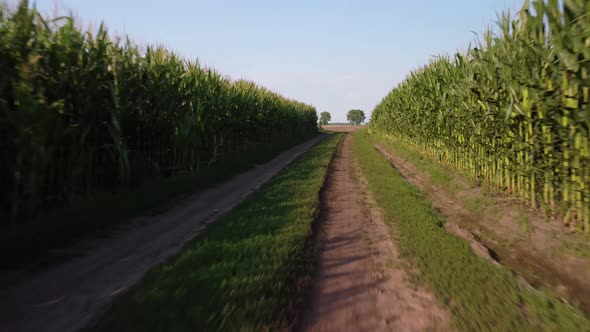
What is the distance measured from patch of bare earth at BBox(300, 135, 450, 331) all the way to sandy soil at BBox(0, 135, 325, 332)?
2045 millimetres

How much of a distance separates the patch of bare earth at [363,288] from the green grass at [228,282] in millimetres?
251

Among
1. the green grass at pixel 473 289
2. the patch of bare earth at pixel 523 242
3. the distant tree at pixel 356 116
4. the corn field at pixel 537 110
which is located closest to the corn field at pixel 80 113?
the green grass at pixel 473 289

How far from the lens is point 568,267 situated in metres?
4.46

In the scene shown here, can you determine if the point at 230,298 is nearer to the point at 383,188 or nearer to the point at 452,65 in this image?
the point at 383,188

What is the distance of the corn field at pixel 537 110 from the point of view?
4.95 metres

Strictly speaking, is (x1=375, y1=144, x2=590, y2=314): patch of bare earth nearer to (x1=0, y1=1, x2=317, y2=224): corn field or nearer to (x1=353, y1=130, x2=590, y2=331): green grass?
(x1=353, y1=130, x2=590, y2=331): green grass

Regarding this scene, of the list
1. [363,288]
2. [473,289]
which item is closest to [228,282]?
[363,288]

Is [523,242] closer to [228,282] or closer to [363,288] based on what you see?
[363,288]

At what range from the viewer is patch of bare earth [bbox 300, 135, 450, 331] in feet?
9.86

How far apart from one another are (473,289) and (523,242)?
8.29 feet

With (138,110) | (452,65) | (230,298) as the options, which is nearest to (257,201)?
(138,110)

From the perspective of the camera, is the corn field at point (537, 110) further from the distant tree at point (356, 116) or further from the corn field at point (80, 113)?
the distant tree at point (356, 116)

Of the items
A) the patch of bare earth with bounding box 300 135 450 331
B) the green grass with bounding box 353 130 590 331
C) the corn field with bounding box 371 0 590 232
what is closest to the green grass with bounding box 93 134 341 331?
the patch of bare earth with bounding box 300 135 450 331

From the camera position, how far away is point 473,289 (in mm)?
3578
